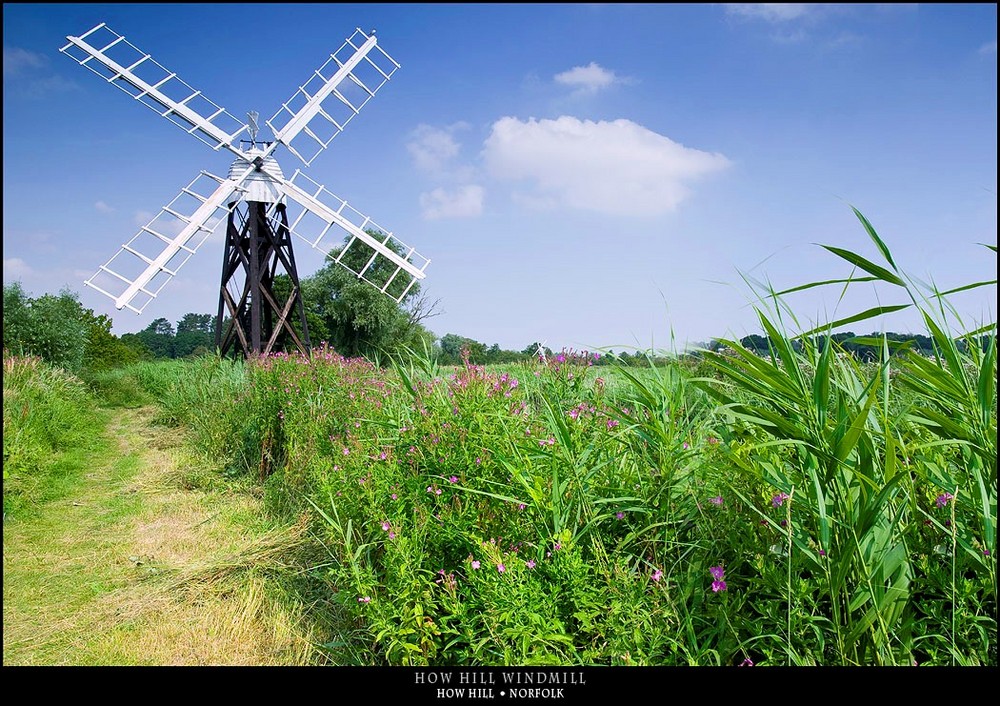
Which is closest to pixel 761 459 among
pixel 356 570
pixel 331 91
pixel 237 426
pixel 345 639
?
pixel 356 570

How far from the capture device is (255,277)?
43.5 ft

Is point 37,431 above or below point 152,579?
below

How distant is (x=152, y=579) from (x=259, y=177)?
485 inches

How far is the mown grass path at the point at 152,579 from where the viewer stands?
2.75 meters

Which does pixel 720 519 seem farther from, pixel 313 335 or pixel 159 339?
pixel 313 335

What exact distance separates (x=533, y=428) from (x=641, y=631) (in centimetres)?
101

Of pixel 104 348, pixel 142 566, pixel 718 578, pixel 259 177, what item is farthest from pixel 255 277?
pixel 718 578

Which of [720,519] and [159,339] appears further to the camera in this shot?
[159,339]

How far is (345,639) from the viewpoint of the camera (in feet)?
9.07

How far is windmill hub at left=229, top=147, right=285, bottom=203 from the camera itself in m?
13.9

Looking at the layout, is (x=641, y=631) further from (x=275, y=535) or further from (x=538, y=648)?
(x=275, y=535)

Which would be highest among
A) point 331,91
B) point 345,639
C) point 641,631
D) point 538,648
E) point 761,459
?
point 331,91

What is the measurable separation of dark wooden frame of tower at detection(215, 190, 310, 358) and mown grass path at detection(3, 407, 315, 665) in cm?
792

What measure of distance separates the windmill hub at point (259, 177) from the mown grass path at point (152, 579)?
9.54m
